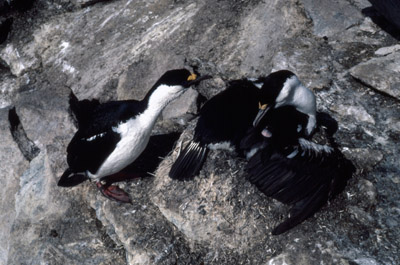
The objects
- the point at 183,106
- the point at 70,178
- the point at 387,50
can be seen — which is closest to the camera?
the point at 70,178

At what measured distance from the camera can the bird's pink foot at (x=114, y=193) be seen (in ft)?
16.7

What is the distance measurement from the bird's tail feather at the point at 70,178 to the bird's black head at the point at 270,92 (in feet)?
6.65

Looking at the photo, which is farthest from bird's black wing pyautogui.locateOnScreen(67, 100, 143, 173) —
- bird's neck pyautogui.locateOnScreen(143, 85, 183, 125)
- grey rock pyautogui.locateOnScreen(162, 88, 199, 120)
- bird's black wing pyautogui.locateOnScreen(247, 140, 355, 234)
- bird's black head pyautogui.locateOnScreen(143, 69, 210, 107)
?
bird's black wing pyautogui.locateOnScreen(247, 140, 355, 234)

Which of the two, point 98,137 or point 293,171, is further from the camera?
point 98,137

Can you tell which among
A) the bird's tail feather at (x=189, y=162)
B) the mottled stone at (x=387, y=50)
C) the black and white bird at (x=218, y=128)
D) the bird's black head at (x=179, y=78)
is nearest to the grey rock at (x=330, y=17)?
the mottled stone at (x=387, y=50)

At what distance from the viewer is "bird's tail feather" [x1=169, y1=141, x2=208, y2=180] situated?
4.82m

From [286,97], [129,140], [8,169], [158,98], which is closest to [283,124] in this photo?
[286,97]

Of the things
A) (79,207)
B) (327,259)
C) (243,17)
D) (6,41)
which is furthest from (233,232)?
(6,41)

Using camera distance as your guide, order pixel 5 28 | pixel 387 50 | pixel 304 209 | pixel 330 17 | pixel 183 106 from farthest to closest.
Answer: pixel 5 28 < pixel 330 17 < pixel 387 50 < pixel 183 106 < pixel 304 209

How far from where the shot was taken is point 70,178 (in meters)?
5.36

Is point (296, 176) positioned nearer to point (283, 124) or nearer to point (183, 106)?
point (283, 124)

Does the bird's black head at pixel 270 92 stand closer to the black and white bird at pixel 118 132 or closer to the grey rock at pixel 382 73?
the black and white bird at pixel 118 132

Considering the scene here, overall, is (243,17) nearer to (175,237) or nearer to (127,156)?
(127,156)

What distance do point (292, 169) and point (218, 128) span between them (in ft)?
2.70
